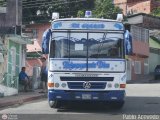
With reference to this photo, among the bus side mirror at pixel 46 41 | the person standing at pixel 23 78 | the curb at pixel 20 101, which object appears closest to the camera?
the bus side mirror at pixel 46 41

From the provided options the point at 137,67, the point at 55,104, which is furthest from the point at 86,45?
the point at 137,67

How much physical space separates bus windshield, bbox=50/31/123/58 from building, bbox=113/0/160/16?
6669 cm

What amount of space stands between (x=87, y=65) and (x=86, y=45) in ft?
2.33

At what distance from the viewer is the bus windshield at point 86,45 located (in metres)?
15.8

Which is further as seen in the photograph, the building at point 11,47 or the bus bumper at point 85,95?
the building at point 11,47

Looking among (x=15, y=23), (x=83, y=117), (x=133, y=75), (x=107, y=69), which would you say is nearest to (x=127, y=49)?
(x=107, y=69)

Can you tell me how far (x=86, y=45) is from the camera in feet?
51.9

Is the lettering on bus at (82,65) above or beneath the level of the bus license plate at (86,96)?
above

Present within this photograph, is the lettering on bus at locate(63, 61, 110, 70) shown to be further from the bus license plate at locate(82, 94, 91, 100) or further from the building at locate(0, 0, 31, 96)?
the building at locate(0, 0, 31, 96)

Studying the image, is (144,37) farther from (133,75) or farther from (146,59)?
(133,75)

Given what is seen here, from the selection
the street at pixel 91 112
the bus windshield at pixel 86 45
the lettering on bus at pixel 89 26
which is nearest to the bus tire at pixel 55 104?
the street at pixel 91 112

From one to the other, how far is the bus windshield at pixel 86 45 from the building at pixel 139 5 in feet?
219

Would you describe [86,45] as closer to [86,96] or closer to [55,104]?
[86,96]

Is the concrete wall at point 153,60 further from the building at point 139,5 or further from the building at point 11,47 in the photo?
the building at point 11,47
